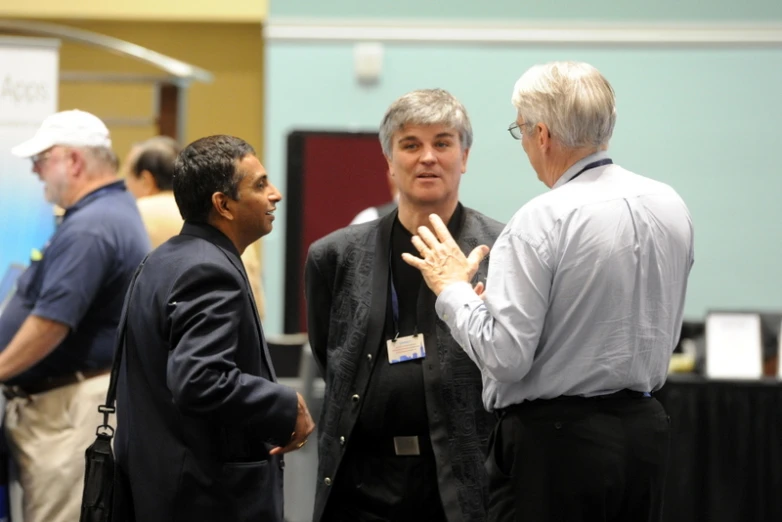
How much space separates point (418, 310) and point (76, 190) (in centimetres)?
136

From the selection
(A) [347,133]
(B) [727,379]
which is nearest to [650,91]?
(A) [347,133]

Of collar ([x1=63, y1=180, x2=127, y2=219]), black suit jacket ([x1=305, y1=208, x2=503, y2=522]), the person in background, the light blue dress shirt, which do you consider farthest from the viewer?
the person in background

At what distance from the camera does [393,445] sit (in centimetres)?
219

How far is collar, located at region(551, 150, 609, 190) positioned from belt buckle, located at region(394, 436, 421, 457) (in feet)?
2.12

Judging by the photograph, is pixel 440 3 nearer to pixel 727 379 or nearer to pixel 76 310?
pixel 727 379

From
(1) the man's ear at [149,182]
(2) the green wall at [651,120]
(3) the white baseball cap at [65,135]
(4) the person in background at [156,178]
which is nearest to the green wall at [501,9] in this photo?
(2) the green wall at [651,120]

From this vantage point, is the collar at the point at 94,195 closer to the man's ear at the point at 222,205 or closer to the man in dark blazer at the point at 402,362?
the man in dark blazer at the point at 402,362

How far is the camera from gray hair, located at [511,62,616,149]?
72.6 inches

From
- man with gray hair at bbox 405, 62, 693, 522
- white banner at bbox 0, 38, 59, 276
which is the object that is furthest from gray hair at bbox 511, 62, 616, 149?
white banner at bbox 0, 38, 59, 276

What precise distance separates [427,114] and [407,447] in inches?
29.2

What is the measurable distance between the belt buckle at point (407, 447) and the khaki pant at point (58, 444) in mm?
1117

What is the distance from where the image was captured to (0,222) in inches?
161

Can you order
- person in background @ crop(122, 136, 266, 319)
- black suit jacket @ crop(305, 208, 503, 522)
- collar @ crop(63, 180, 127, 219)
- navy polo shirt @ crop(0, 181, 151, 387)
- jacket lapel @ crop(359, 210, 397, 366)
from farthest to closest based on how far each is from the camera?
person in background @ crop(122, 136, 266, 319) < collar @ crop(63, 180, 127, 219) < navy polo shirt @ crop(0, 181, 151, 387) < jacket lapel @ crop(359, 210, 397, 366) < black suit jacket @ crop(305, 208, 503, 522)

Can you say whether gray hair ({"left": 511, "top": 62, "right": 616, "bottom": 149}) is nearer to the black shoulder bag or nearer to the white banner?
the black shoulder bag
